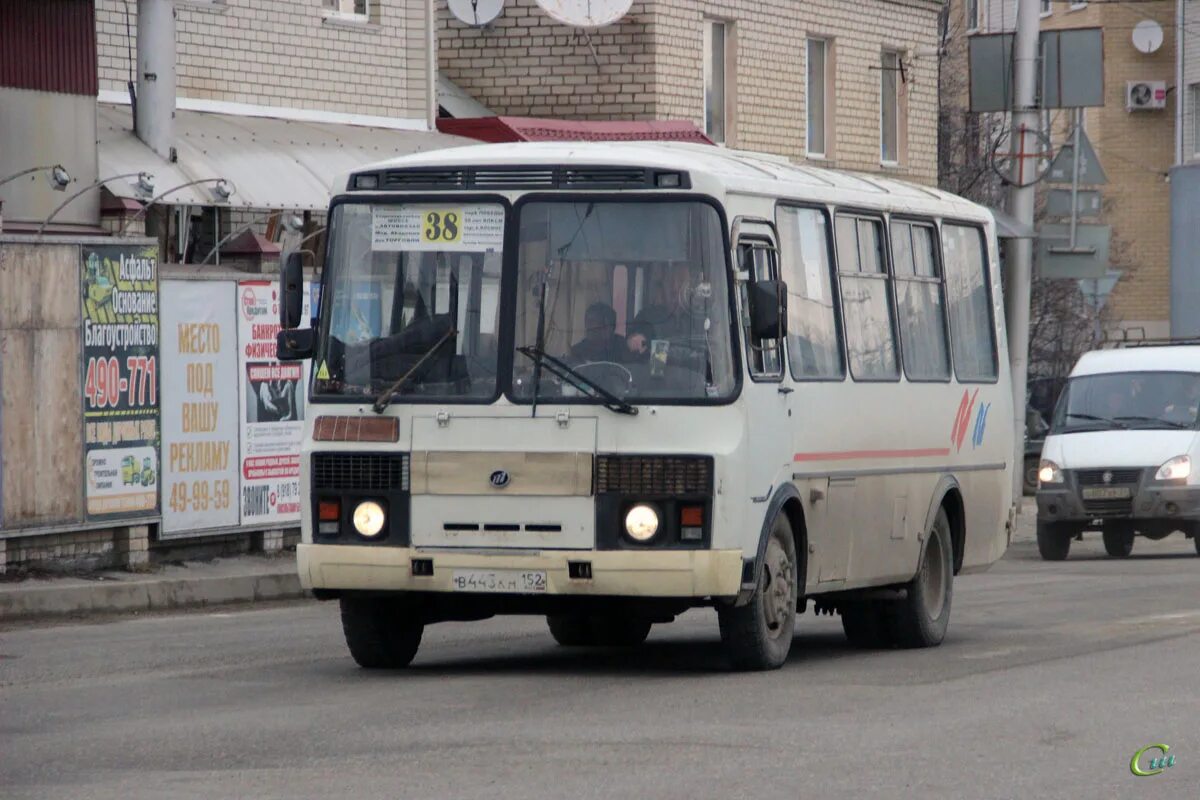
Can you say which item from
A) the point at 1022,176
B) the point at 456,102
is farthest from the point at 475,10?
the point at 1022,176

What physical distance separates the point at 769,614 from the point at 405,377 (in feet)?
6.97

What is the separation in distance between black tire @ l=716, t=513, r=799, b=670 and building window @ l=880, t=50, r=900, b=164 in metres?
24.7

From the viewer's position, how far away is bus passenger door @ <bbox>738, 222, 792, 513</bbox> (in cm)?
1156

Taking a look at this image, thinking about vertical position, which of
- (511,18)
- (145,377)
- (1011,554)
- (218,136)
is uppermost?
(511,18)

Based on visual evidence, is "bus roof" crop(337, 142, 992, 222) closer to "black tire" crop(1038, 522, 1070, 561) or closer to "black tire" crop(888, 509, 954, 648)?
"black tire" crop(888, 509, 954, 648)

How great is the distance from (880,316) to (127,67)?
11732mm

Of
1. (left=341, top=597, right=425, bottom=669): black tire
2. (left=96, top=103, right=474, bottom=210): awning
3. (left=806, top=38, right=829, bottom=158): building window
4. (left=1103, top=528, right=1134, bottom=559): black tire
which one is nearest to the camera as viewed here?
(left=341, top=597, right=425, bottom=669): black tire

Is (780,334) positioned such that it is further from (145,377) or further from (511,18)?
(511,18)

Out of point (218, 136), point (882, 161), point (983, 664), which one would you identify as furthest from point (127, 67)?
point (882, 161)

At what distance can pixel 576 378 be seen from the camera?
11.4 meters

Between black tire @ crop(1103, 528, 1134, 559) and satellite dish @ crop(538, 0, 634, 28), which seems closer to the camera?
black tire @ crop(1103, 528, 1134, 559)

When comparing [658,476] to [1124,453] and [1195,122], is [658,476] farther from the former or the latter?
[1195,122]

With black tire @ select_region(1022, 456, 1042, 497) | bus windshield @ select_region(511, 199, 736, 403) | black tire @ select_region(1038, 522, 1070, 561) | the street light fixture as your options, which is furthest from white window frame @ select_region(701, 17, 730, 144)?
bus windshield @ select_region(511, 199, 736, 403)

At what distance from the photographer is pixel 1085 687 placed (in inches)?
452
